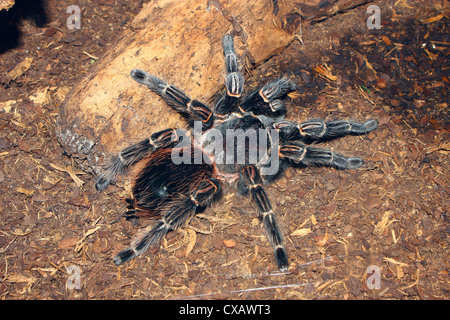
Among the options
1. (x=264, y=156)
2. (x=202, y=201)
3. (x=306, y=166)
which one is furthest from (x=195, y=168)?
(x=306, y=166)

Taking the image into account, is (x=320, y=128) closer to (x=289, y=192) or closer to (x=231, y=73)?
(x=289, y=192)

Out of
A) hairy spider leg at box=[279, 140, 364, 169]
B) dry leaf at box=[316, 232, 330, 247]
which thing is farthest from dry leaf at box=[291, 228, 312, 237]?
hairy spider leg at box=[279, 140, 364, 169]

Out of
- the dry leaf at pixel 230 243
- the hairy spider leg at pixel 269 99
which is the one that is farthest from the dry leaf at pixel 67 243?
the hairy spider leg at pixel 269 99

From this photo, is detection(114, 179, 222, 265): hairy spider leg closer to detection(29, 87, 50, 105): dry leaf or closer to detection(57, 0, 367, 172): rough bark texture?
detection(57, 0, 367, 172): rough bark texture

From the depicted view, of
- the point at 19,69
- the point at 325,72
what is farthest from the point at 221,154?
the point at 19,69
